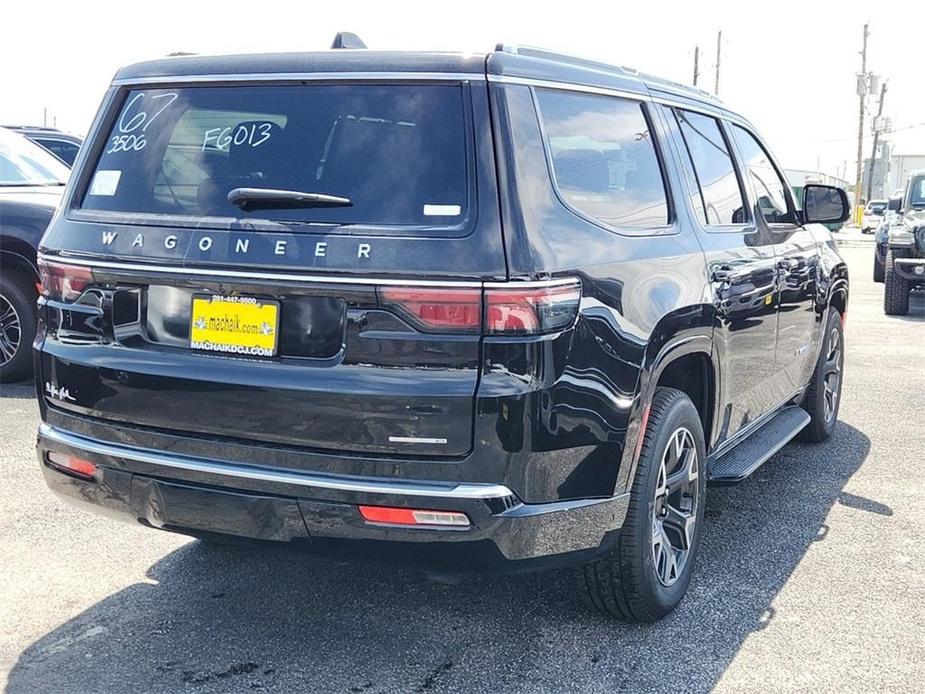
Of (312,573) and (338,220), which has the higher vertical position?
(338,220)

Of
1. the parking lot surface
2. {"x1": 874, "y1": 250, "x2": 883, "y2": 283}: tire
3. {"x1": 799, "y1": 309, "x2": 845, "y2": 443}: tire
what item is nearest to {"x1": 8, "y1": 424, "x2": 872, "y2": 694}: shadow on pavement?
the parking lot surface

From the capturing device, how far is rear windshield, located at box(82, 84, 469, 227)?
2.87 meters

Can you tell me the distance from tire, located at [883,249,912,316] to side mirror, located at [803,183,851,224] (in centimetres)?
794

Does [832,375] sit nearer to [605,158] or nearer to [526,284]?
[605,158]

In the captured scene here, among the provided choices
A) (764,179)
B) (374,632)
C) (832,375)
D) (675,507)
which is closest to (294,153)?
(374,632)

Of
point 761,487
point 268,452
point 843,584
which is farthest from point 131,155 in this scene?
point 761,487

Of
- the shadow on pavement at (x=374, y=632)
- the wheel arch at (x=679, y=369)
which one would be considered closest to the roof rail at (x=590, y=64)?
the wheel arch at (x=679, y=369)

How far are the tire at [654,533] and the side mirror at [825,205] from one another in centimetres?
204

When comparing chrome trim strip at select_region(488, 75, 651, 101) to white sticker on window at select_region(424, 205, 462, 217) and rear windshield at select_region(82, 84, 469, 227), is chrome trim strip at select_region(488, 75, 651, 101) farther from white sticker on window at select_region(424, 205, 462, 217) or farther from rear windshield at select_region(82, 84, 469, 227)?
white sticker on window at select_region(424, 205, 462, 217)

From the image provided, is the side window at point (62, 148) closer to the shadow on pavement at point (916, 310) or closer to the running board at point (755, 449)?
the running board at point (755, 449)

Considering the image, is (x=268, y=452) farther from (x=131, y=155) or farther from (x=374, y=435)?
(x=131, y=155)

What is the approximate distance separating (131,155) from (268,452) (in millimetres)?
1132

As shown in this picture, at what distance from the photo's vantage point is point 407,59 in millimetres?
2965

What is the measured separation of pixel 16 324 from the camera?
729cm
